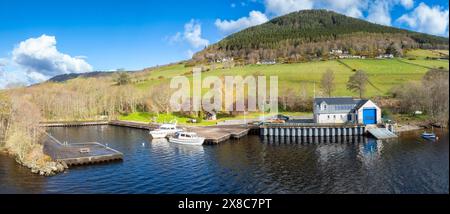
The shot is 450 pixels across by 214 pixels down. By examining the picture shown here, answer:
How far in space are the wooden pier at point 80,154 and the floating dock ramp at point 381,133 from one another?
4507 cm

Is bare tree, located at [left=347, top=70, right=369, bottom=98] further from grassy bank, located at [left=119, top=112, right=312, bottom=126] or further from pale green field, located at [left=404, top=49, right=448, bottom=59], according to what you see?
pale green field, located at [left=404, top=49, right=448, bottom=59]

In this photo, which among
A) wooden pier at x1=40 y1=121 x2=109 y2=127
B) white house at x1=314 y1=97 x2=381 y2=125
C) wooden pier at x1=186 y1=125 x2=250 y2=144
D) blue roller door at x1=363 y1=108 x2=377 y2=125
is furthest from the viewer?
wooden pier at x1=40 y1=121 x2=109 y2=127

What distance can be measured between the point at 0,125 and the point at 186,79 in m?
79.5

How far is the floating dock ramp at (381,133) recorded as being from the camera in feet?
229

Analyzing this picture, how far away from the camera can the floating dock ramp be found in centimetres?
6971

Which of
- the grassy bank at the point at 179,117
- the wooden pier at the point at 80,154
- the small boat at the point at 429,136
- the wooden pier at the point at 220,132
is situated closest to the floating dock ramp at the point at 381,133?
the small boat at the point at 429,136

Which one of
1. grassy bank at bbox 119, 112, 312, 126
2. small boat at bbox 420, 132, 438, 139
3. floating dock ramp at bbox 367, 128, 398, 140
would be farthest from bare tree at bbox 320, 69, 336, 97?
small boat at bbox 420, 132, 438, 139

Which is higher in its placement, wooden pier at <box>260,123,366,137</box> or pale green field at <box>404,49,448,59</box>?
pale green field at <box>404,49,448,59</box>

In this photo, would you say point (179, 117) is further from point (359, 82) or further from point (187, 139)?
point (359, 82)

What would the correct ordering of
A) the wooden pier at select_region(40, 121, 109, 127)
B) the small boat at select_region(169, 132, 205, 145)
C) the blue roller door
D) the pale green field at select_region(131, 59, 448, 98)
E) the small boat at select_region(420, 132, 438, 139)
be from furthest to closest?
the pale green field at select_region(131, 59, 448, 98)
the wooden pier at select_region(40, 121, 109, 127)
the blue roller door
the small boat at select_region(169, 132, 205, 145)
the small boat at select_region(420, 132, 438, 139)

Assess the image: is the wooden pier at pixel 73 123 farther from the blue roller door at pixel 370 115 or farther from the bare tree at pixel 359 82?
the bare tree at pixel 359 82

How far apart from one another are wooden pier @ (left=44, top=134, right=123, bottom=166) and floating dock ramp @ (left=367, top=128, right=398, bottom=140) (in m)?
45.1

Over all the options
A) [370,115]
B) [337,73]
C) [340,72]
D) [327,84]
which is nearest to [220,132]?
[370,115]
